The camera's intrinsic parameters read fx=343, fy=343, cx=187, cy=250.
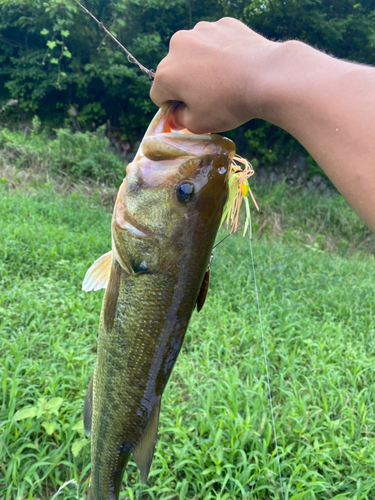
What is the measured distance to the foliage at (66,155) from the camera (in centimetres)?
864

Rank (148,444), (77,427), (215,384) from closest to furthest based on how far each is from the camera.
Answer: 1. (148,444)
2. (77,427)
3. (215,384)

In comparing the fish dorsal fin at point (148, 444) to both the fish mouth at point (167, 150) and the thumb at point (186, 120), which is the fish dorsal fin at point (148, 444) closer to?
the fish mouth at point (167, 150)

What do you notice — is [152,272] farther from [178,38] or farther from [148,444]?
[178,38]

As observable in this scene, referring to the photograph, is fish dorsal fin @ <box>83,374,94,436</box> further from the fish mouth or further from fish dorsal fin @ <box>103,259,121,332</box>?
the fish mouth

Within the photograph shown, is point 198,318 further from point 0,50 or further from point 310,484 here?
point 0,50

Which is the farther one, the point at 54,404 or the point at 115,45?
the point at 115,45

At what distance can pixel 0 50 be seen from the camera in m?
11.7

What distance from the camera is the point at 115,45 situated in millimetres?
11086

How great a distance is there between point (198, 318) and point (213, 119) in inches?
115

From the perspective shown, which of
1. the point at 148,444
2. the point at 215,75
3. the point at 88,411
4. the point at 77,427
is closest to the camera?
the point at 215,75

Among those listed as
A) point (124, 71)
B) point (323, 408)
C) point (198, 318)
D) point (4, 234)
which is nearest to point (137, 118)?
point (124, 71)

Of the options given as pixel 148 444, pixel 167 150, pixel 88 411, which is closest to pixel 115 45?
pixel 167 150

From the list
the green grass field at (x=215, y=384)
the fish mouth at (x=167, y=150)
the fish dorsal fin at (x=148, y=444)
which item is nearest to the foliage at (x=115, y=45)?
the green grass field at (x=215, y=384)

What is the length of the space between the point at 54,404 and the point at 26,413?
0.17m
